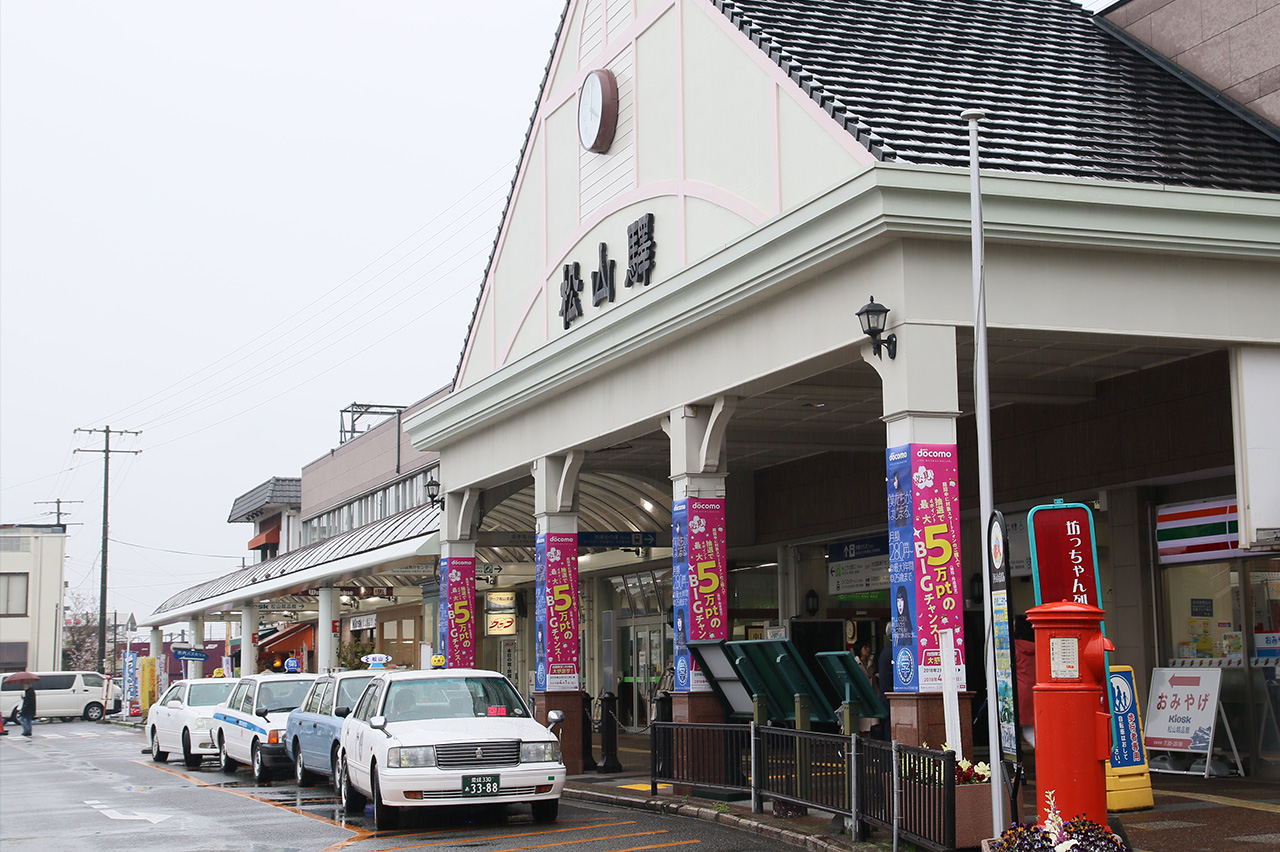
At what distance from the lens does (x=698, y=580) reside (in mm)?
17203

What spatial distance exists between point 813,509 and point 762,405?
6.04 metres

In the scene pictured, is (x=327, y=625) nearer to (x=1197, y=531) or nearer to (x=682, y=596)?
(x=682, y=596)

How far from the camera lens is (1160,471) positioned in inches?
692

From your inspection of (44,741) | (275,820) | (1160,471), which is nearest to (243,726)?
(275,820)

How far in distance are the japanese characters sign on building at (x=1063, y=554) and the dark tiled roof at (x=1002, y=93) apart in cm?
370

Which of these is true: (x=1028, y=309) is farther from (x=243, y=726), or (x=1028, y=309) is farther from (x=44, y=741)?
(x=44, y=741)

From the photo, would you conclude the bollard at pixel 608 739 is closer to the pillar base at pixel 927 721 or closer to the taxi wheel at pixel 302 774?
the taxi wheel at pixel 302 774

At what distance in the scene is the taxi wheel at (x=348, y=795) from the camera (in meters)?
16.3

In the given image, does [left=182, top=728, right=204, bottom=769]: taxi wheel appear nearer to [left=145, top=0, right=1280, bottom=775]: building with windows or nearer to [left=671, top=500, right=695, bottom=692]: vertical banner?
[left=145, top=0, right=1280, bottom=775]: building with windows

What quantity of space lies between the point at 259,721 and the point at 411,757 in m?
8.69

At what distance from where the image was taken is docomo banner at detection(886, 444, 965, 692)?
13.1m

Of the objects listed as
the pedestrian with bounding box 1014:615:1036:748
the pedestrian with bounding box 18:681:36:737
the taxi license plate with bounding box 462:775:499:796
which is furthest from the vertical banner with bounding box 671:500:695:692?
the pedestrian with bounding box 18:681:36:737

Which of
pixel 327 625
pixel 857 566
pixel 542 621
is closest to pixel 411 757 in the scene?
pixel 542 621

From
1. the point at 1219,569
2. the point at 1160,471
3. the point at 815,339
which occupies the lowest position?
the point at 1219,569
